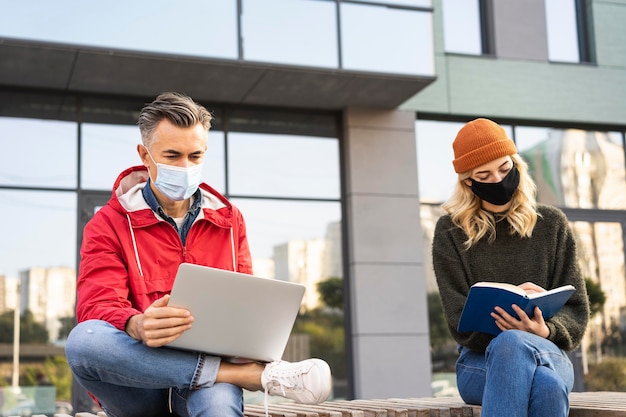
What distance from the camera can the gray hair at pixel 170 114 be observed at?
10.6 feet

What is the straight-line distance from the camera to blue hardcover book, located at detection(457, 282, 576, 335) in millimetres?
3209

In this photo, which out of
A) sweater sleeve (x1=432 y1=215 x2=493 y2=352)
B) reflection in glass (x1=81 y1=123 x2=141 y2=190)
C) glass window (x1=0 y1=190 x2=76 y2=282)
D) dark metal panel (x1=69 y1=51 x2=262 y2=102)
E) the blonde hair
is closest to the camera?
sweater sleeve (x1=432 y1=215 x2=493 y2=352)

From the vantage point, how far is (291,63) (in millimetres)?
8500

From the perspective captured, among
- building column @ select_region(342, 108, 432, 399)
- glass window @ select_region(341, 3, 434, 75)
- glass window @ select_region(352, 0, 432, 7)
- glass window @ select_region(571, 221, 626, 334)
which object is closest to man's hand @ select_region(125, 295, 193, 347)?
glass window @ select_region(341, 3, 434, 75)

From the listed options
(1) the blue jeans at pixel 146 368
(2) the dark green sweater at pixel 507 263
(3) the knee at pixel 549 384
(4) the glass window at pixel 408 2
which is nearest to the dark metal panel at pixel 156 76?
(4) the glass window at pixel 408 2

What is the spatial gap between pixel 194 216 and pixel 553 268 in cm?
156

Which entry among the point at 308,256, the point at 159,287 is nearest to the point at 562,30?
the point at 308,256

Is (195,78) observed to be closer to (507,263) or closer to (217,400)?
(507,263)

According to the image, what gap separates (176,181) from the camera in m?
3.23

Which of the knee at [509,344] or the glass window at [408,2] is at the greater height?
the glass window at [408,2]

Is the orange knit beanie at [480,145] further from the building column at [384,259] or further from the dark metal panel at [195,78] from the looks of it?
the building column at [384,259]

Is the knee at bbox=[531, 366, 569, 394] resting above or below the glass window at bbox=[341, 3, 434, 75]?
below

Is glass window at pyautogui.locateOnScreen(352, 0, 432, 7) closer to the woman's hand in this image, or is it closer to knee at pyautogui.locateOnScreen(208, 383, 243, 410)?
the woman's hand

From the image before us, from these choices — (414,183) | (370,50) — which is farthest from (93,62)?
(414,183)
